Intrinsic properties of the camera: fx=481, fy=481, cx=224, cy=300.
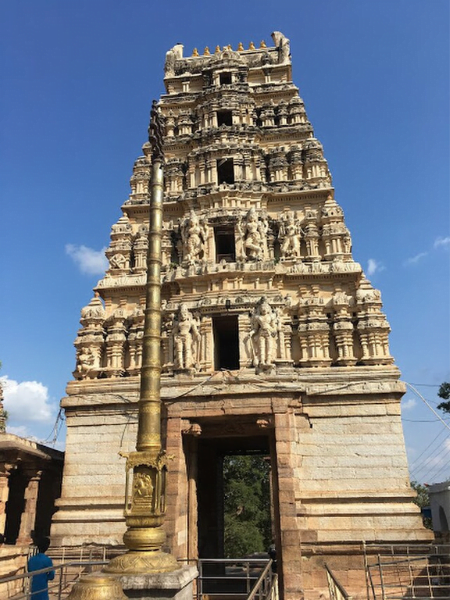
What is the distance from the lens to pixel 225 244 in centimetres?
2005

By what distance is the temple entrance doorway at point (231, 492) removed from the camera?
14922 mm

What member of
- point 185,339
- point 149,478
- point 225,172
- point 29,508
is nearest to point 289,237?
point 225,172

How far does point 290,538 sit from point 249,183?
12891 mm

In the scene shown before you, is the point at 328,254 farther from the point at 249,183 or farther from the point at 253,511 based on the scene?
the point at 253,511

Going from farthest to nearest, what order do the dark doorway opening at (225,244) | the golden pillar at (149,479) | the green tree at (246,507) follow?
1. the green tree at (246,507)
2. the dark doorway opening at (225,244)
3. the golden pillar at (149,479)

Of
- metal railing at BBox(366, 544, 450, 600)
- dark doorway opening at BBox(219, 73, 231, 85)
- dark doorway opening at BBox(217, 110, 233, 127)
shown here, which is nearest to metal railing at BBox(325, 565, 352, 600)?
metal railing at BBox(366, 544, 450, 600)

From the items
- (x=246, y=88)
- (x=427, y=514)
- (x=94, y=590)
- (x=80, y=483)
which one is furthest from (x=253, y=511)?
(x=94, y=590)

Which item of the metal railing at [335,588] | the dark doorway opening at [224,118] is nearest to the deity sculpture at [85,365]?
the metal railing at [335,588]

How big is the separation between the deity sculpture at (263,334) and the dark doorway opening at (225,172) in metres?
7.45

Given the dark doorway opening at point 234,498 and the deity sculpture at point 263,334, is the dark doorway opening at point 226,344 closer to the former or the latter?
the deity sculpture at point 263,334

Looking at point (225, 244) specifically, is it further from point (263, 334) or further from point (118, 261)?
point (263, 334)

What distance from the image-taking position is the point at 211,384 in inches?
564

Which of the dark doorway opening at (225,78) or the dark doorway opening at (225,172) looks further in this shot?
the dark doorway opening at (225,78)

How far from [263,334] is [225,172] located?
29.4 feet
